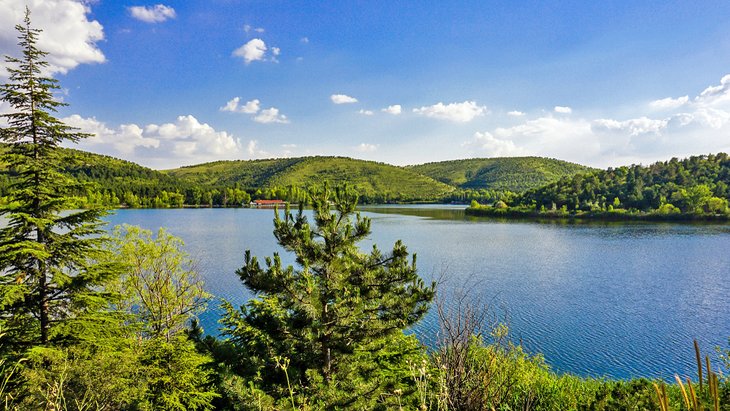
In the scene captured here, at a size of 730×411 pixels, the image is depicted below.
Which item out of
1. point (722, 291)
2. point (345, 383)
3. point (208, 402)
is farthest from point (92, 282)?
point (722, 291)

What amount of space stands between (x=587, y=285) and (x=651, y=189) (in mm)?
93237

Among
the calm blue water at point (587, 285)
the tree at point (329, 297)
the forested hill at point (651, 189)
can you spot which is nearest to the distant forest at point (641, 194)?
the forested hill at point (651, 189)

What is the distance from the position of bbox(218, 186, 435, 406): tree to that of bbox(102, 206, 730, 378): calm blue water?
2438mm

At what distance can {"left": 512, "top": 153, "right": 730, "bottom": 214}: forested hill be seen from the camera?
9750cm

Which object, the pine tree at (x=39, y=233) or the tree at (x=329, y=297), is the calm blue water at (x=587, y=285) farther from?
the pine tree at (x=39, y=233)

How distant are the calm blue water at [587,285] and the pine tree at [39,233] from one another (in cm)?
995

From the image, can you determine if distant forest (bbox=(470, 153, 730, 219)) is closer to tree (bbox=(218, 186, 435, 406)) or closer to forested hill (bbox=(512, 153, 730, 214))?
forested hill (bbox=(512, 153, 730, 214))

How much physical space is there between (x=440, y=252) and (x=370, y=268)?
4078 cm

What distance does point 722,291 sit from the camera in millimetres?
33562

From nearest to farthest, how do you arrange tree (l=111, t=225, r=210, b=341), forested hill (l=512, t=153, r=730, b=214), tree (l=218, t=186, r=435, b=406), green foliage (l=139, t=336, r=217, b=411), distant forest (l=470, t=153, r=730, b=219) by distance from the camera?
green foliage (l=139, t=336, r=217, b=411) < tree (l=218, t=186, r=435, b=406) < tree (l=111, t=225, r=210, b=341) < distant forest (l=470, t=153, r=730, b=219) < forested hill (l=512, t=153, r=730, b=214)

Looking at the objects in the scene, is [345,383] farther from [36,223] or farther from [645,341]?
[645,341]

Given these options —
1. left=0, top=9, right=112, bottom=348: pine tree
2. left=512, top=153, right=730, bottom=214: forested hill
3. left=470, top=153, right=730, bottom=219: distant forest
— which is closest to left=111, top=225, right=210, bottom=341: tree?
left=0, top=9, right=112, bottom=348: pine tree

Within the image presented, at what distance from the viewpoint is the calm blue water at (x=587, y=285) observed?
23406mm

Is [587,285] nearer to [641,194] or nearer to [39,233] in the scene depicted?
[39,233]
